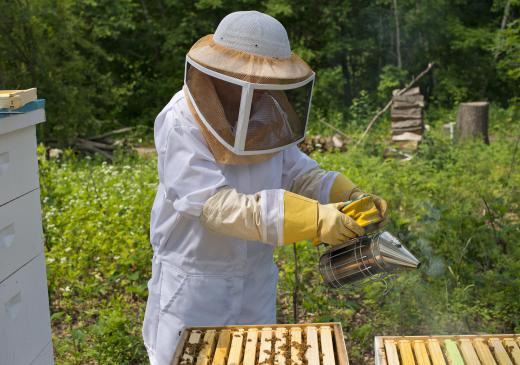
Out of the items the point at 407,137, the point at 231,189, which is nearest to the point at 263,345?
the point at 231,189

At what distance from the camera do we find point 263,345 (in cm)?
211

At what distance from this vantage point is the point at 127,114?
1479 centimetres

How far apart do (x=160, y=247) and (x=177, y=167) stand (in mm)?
397

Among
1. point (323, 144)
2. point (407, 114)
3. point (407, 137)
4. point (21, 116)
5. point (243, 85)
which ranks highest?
point (243, 85)

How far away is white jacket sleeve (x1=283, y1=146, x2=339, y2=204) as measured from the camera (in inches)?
104

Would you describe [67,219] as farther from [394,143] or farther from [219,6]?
[219,6]

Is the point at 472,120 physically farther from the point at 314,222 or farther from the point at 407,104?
the point at 314,222

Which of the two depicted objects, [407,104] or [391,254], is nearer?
[391,254]

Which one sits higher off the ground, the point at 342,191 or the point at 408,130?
the point at 342,191

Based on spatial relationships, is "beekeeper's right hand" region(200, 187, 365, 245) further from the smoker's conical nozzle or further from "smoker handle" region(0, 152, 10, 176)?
"smoker handle" region(0, 152, 10, 176)

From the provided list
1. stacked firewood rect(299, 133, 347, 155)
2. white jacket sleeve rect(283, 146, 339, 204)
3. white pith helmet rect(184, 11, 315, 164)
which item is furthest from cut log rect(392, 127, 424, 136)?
white pith helmet rect(184, 11, 315, 164)

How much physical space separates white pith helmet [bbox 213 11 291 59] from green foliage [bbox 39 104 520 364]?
1534 mm

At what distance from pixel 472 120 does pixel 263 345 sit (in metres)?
7.04

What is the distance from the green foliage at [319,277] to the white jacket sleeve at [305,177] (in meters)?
0.90
